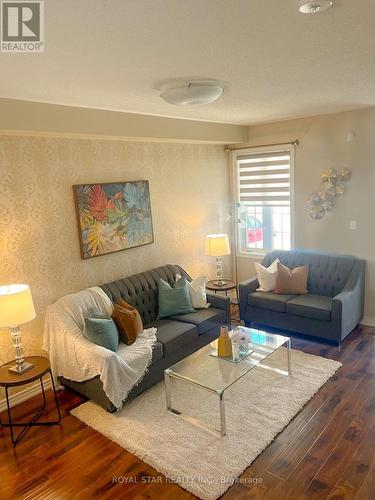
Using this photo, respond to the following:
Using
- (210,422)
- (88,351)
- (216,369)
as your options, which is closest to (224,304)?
(216,369)

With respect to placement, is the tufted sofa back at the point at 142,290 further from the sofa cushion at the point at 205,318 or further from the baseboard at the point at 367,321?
the baseboard at the point at 367,321

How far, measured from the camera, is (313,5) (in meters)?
1.51

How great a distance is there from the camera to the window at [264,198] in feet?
17.6

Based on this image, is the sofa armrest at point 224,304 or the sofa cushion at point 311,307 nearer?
the sofa cushion at point 311,307

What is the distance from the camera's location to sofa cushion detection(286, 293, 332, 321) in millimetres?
4219

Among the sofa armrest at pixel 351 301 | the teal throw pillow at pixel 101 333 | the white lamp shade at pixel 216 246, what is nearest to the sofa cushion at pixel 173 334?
the teal throw pillow at pixel 101 333

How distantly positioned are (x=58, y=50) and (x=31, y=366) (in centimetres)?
246

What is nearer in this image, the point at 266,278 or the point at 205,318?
the point at 205,318

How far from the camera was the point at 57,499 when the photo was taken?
2457 millimetres

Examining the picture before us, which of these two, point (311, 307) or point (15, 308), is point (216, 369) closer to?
point (311, 307)

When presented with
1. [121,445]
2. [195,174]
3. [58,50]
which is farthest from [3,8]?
[195,174]

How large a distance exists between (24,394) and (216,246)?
112 inches

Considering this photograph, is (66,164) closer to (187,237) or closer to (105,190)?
(105,190)

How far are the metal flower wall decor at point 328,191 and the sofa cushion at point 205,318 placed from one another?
1.89m
